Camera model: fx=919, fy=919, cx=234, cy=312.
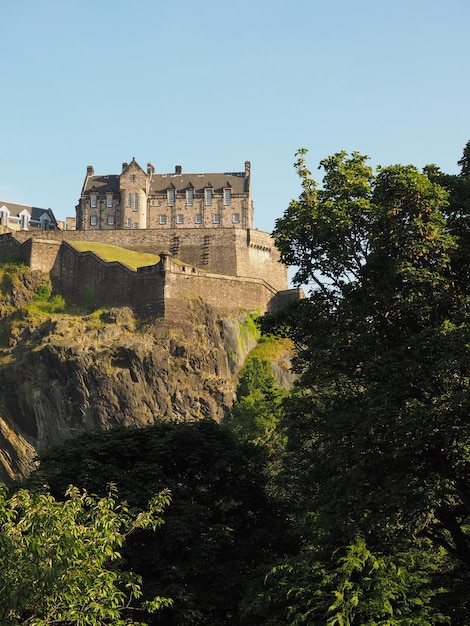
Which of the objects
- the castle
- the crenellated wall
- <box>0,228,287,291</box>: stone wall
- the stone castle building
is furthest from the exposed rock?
the stone castle building

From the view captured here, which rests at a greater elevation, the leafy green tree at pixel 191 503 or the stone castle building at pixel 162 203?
the stone castle building at pixel 162 203

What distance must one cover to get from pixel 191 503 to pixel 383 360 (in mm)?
9261

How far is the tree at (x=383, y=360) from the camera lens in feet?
71.3

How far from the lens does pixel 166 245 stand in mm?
90750

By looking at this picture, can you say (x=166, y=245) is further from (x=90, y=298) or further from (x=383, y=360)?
(x=383, y=360)

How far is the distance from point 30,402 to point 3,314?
454 inches

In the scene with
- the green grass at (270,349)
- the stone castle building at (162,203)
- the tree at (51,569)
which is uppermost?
the stone castle building at (162,203)

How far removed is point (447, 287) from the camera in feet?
77.2

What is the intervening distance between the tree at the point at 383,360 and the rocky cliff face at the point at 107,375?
43279 mm

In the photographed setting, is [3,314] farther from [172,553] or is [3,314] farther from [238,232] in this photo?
[172,553]

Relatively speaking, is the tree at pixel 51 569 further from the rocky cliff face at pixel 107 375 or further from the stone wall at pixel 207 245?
the stone wall at pixel 207 245

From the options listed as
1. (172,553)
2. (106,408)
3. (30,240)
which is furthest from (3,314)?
(172,553)

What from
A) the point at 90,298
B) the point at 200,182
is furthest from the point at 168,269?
the point at 200,182

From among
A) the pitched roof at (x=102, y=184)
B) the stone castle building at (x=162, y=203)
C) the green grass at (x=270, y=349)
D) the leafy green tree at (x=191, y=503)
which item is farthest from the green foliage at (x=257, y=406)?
the pitched roof at (x=102, y=184)
